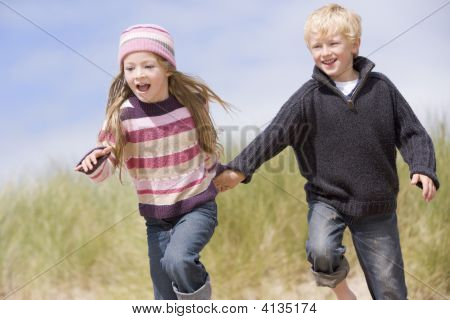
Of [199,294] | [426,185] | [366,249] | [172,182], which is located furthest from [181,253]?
[426,185]

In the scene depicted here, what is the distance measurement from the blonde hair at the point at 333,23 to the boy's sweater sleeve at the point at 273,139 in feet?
1.01

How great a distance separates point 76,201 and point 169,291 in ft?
4.65

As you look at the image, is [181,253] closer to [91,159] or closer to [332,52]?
[91,159]

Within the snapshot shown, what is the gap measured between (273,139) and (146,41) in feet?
2.34

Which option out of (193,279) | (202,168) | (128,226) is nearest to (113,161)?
(202,168)

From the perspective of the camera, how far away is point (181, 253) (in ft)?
9.59

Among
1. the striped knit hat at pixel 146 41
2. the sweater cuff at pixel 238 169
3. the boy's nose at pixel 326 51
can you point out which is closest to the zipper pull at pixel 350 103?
the boy's nose at pixel 326 51

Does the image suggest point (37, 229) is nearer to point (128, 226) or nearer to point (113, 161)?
point (128, 226)

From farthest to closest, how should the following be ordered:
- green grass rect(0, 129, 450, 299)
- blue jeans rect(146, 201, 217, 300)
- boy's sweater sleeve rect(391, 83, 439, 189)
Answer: green grass rect(0, 129, 450, 299) < boy's sweater sleeve rect(391, 83, 439, 189) < blue jeans rect(146, 201, 217, 300)

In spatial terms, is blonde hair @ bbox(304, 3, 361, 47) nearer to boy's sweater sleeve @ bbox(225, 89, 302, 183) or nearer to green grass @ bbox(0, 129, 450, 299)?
boy's sweater sleeve @ bbox(225, 89, 302, 183)

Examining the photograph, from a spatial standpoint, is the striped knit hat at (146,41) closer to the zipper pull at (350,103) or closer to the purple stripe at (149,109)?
the purple stripe at (149,109)

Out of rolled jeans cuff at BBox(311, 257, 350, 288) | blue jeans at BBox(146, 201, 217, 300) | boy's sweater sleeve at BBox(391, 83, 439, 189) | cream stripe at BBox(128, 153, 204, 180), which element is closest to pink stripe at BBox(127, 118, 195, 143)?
cream stripe at BBox(128, 153, 204, 180)

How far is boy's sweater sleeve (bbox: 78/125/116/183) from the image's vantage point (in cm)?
302

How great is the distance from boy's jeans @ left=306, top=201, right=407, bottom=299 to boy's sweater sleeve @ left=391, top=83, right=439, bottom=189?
0.27 metres
